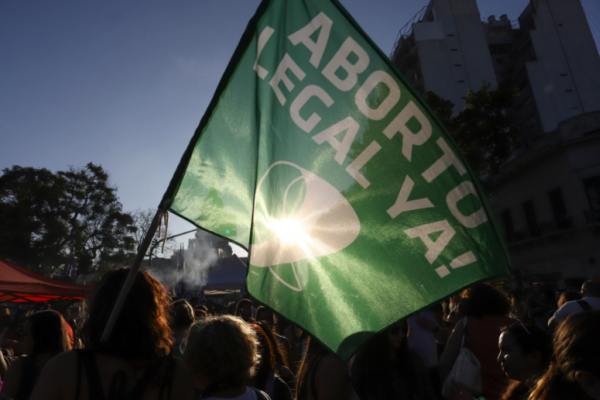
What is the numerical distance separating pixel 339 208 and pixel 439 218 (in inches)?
19.3

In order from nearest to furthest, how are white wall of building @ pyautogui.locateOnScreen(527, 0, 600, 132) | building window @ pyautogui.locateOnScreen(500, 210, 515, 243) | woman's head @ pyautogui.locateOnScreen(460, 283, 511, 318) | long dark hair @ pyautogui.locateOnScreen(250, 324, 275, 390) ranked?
long dark hair @ pyautogui.locateOnScreen(250, 324, 275, 390), woman's head @ pyautogui.locateOnScreen(460, 283, 511, 318), building window @ pyautogui.locateOnScreen(500, 210, 515, 243), white wall of building @ pyautogui.locateOnScreen(527, 0, 600, 132)

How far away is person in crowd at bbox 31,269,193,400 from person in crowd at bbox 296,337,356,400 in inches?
30.4

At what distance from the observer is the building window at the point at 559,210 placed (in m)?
21.1

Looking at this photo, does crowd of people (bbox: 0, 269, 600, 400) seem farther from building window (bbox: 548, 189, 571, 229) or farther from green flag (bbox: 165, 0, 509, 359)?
building window (bbox: 548, 189, 571, 229)

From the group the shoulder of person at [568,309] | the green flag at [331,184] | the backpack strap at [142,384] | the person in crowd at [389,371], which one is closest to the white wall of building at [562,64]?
the shoulder of person at [568,309]

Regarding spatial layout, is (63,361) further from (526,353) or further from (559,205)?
(559,205)

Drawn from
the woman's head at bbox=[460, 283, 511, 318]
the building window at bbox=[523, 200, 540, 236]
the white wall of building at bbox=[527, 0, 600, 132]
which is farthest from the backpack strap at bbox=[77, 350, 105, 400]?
the white wall of building at bbox=[527, 0, 600, 132]

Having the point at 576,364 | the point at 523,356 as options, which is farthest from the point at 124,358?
the point at 523,356

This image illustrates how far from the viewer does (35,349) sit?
298cm

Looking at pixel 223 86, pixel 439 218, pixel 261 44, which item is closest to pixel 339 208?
pixel 439 218

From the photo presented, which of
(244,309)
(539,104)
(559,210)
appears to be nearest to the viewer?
(244,309)

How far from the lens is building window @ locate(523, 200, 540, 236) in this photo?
23614mm

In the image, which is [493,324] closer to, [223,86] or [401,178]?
[401,178]

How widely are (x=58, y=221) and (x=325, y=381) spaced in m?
34.6
